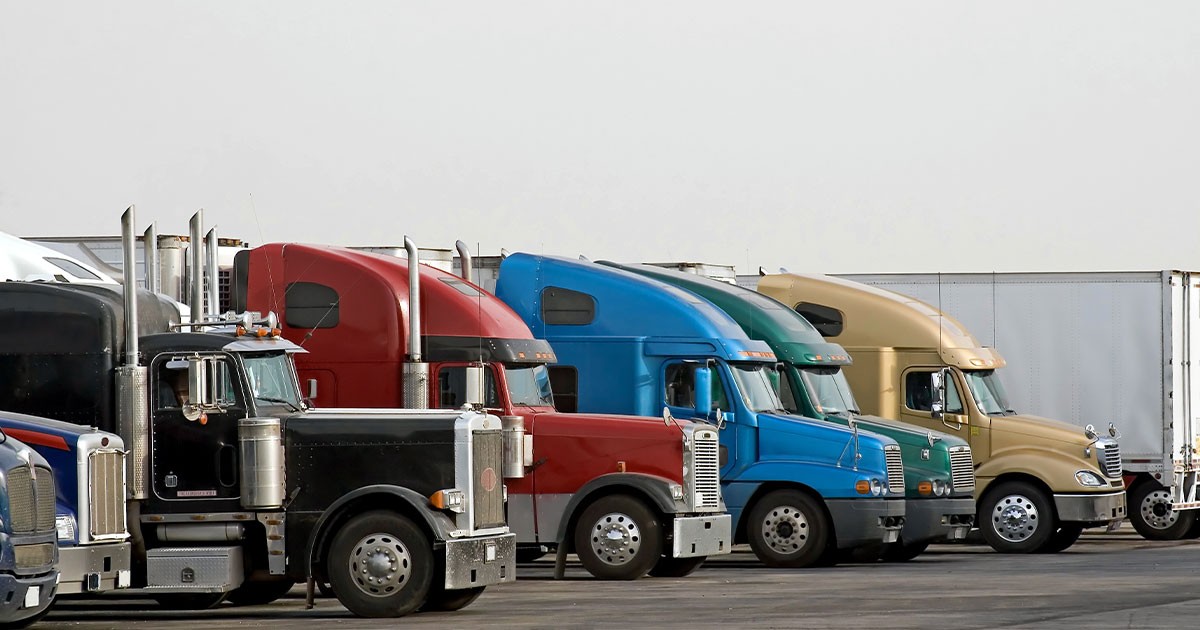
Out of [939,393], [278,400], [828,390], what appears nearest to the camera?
[278,400]

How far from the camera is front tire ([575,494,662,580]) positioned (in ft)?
63.5

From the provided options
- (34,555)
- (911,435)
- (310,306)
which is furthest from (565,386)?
(34,555)

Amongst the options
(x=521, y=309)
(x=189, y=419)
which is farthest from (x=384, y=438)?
(x=521, y=309)

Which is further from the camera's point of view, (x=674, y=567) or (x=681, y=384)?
(x=681, y=384)

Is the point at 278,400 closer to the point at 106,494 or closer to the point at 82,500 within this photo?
the point at 106,494

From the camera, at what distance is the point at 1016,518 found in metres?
24.6

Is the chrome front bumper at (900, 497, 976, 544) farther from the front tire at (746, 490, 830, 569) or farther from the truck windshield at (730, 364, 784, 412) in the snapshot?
the truck windshield at (730, 364, 784, 412)

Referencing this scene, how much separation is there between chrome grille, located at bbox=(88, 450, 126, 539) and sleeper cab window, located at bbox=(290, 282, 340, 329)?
4.39 m

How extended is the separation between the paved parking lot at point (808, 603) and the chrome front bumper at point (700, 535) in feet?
1.06

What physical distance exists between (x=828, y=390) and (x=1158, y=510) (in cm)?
613

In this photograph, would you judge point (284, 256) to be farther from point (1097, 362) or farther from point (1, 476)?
point (1097, 362)

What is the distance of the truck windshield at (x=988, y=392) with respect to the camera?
25.2 m

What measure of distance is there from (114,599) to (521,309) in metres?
5.69

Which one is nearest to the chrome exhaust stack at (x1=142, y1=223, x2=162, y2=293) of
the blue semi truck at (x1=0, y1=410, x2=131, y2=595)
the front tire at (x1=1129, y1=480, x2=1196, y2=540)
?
the blue semi truck at (x1=0, y1=410, x2=131, y2=595)
